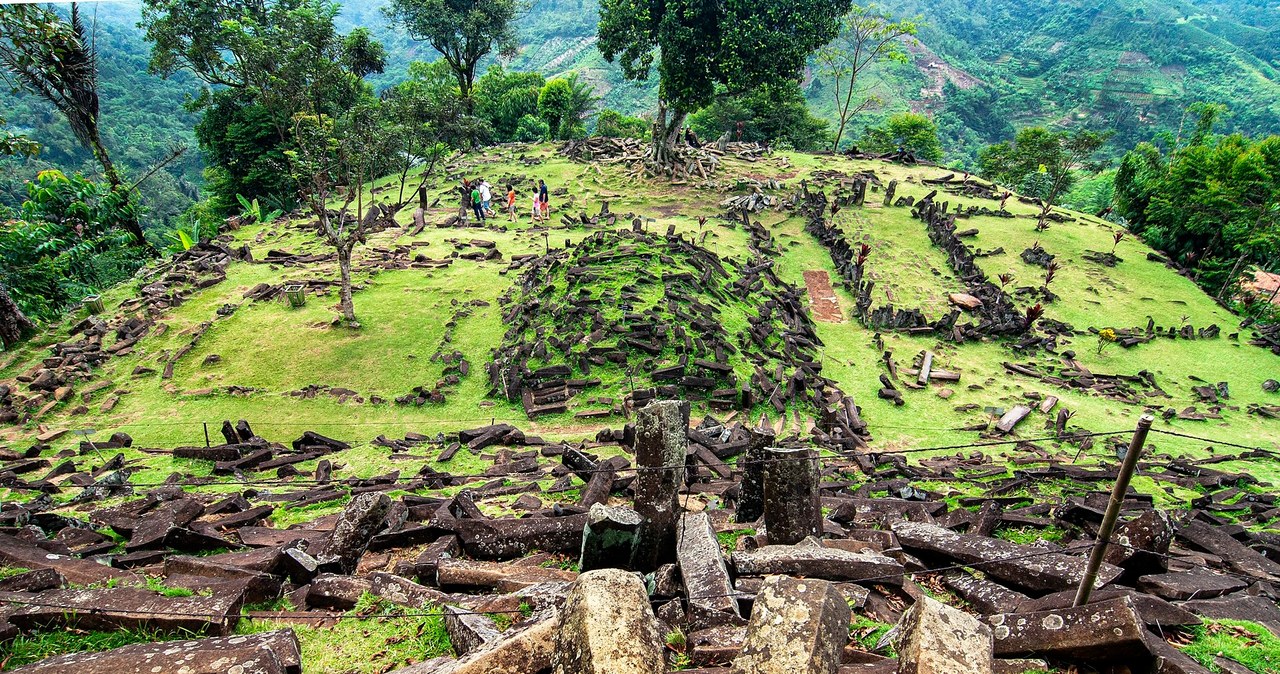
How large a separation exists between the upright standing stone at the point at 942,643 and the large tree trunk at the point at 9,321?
20.0 meters

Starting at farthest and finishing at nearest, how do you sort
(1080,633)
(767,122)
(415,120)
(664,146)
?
(767,122), (664,146), (415,120), (1080,633)

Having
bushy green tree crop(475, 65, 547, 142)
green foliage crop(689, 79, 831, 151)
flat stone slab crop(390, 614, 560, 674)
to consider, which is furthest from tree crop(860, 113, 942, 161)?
flat stone slab crop(390, 614, 560, 674)

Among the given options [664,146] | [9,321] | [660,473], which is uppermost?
[664,146]

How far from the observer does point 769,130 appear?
4488 centimetres

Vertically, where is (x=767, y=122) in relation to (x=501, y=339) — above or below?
above

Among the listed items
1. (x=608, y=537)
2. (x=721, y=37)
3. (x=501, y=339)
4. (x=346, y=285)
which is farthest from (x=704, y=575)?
(x=721, y=37)

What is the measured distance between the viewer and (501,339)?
48.9ft

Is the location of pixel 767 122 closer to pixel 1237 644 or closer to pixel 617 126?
pixel 617 126

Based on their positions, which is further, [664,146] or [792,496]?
[664,146]

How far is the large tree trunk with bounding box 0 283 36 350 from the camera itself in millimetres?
13844

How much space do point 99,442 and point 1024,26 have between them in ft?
554

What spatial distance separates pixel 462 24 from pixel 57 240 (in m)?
30.0

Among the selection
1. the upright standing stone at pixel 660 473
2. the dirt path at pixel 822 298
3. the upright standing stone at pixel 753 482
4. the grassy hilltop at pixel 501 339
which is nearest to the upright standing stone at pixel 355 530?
the upright standing stone at pixel 660 473

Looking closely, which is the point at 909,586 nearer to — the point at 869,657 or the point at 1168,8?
the point at 869,657
